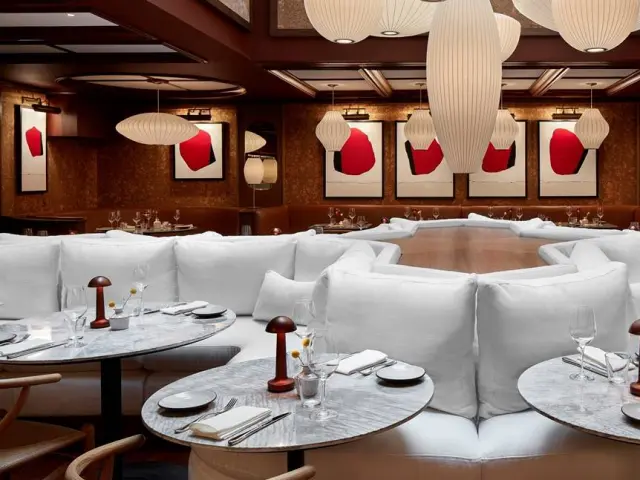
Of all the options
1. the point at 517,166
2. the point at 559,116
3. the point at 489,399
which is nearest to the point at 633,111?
the point at 559,116

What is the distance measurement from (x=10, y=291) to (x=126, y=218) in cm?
596

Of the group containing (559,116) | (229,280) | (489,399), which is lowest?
(489,399)

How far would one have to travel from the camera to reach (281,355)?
2.10 m

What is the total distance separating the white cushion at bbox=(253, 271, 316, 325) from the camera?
387 centimetres

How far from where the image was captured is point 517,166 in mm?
10531

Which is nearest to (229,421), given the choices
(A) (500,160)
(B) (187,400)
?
(B) (187,400)

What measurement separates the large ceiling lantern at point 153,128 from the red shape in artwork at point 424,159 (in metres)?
3.93

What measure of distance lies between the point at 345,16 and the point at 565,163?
8.61 metres

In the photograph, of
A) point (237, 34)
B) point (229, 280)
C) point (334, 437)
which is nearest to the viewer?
point (334, 437)

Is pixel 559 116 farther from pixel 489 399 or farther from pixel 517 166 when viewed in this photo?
pixel 489 399

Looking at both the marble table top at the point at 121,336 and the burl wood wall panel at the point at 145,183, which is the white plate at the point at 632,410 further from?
the burl wood wall panel at the point at 145,183

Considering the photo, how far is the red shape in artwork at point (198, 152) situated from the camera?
1066 cm

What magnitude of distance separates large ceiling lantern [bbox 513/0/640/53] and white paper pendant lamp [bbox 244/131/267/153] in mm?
7807

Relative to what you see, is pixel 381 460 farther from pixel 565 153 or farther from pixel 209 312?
pixel 565 153
